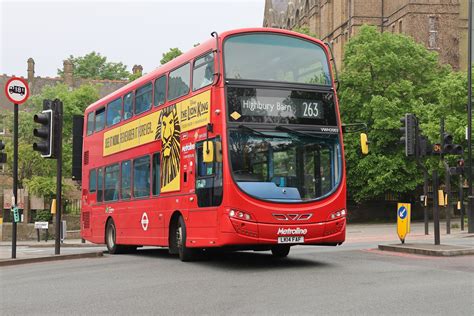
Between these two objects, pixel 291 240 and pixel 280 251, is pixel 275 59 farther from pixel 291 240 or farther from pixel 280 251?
Result: pixel 280 251

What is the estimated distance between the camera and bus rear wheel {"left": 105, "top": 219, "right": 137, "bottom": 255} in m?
19.4

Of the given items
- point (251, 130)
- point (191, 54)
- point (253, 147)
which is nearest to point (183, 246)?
point (253, 147)

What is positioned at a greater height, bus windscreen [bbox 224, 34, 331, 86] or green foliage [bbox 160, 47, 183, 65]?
green foliage [bbox 160, 47, 183, 65]

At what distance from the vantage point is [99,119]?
20.9 metres

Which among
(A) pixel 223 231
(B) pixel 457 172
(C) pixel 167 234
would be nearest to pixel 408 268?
(A) pixel 223 231

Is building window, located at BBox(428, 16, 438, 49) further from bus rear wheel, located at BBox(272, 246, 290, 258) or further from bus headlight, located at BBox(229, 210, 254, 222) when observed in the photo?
bus headlight, located at BBox(229, 210, 254, 222)

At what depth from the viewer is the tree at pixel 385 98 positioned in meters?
41.0

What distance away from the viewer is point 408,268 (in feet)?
42.2

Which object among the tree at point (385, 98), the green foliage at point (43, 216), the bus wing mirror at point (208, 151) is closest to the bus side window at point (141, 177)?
the bus wing mirror at point (208, 151)

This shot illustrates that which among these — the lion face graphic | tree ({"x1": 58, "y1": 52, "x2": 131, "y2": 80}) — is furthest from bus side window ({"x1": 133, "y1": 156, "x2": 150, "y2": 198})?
tree ({"x1": 58, "y1": 52, "x2": 131, "y2": 80})

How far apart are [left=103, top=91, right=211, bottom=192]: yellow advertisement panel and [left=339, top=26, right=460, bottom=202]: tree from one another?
25565 mm

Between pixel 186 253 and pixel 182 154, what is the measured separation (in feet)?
6.99

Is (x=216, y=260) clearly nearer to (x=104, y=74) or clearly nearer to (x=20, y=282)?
(x=20, y=282)

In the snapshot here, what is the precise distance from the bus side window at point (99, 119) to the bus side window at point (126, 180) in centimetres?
258
